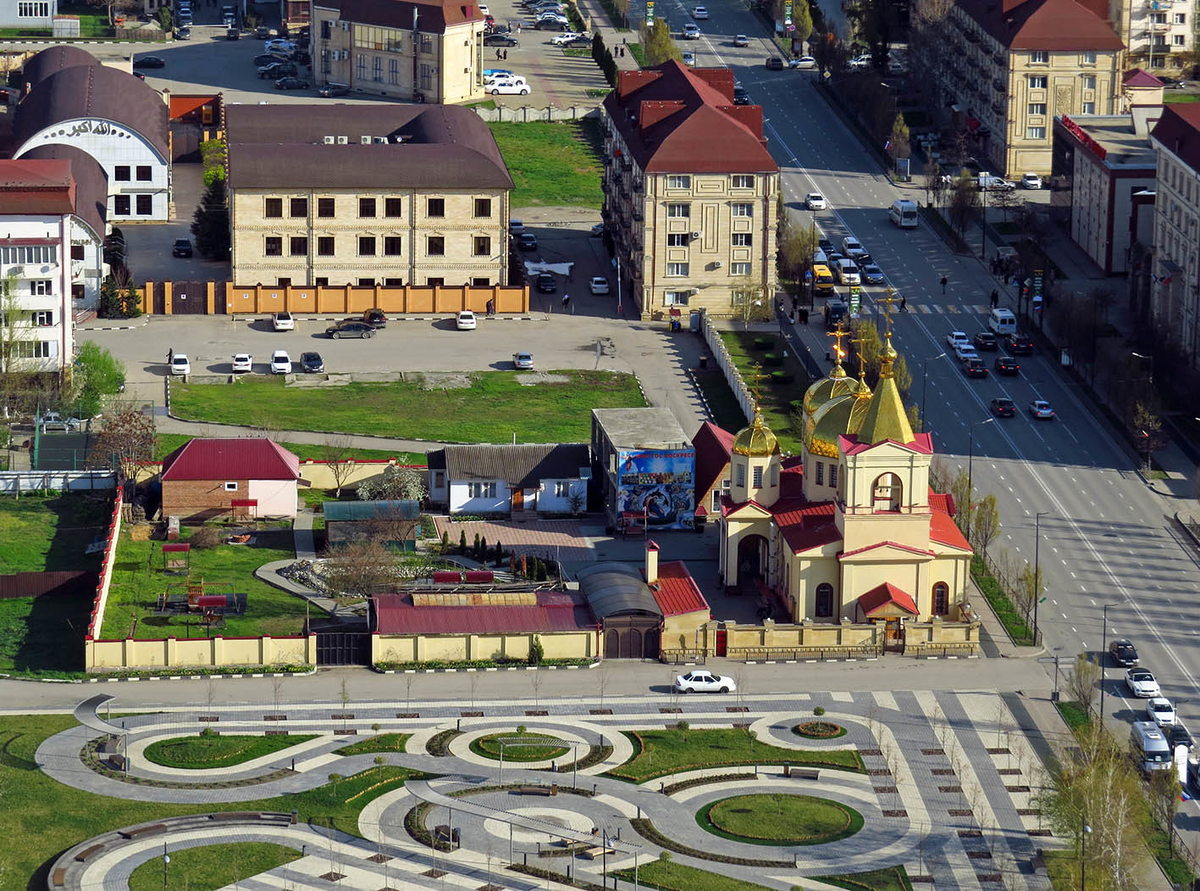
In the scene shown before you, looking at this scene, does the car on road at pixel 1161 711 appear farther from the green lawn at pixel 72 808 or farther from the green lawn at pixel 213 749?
the green lawn at pixel 213 749

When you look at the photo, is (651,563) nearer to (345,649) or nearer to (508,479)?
(345,649)

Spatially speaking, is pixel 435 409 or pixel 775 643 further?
pixel 435 409

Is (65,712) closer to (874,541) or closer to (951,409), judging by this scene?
(874,541)

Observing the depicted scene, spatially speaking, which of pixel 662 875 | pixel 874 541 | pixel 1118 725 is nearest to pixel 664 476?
pixel 874 541

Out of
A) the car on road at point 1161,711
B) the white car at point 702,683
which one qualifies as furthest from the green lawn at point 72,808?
the car on road at point 1161,711

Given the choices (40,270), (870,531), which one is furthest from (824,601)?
(40,270)

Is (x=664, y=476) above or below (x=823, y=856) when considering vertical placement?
above
